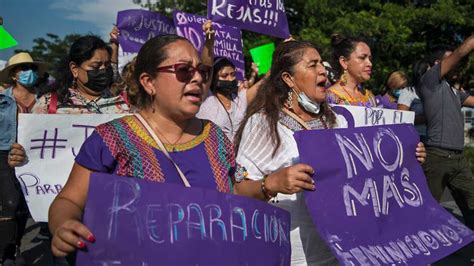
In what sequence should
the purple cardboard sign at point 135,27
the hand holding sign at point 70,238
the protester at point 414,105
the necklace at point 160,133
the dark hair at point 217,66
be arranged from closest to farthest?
the hand holding sign at point 70,238
the necklace at point 160,133
the dark hair at point 217,66
the protester at point 414,105
the purple cardboard sign at point 135,27

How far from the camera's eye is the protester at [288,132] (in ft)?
7.66

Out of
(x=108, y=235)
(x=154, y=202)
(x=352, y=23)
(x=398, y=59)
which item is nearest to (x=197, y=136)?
(x=154, y=202)

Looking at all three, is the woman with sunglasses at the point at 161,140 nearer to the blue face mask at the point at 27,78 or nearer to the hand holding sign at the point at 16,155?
the hand holding sign at the point at 16,155

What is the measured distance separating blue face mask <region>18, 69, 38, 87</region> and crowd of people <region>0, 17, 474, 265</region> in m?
0.19

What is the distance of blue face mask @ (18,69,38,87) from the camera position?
17.6 feet

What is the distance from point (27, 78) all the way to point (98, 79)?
1.91 m

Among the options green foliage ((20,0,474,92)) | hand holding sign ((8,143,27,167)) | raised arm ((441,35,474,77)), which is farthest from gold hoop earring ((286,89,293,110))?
green foliage ((20,0,474,92))

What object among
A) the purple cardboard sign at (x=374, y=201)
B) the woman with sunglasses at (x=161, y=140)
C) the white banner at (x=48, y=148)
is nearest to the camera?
the woman with sunglasses at (x=161, y=140)

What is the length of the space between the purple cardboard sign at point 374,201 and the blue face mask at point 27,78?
12.4ft

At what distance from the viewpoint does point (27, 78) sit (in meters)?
5.37

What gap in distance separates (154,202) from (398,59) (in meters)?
15.4

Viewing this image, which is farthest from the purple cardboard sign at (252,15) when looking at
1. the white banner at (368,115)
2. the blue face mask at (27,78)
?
the white banner at (368,115)

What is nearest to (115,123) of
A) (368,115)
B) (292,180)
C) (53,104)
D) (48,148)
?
(292,180)

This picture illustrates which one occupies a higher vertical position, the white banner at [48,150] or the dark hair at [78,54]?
the dark hair at [78,54]
